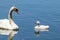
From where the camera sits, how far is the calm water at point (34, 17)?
60.4ft

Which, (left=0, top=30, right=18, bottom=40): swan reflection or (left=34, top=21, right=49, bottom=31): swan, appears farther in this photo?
(left=34, top=21, right=49, bottom=31): swan

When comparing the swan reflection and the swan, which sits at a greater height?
the swan

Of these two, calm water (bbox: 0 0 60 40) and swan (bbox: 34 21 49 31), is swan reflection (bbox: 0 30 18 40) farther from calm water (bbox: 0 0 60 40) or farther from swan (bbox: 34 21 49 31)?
swan (bbox: 34 21 49 31)

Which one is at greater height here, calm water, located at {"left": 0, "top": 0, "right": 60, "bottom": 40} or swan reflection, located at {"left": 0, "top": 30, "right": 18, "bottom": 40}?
calm water, located at {"left": 0, "top": 0, "right": 60, "bottom": 40}

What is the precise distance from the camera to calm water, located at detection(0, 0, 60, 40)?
60.4 ft

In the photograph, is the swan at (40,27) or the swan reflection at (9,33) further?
the swan at (40,27)

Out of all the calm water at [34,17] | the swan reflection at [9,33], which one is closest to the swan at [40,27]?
the calm water at [34,17]

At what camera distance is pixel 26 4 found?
3008 cm

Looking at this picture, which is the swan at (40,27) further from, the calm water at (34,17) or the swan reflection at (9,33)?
the swan reflection at (9,33)

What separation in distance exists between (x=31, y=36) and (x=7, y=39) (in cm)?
119

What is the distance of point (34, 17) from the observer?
2344 centimetres

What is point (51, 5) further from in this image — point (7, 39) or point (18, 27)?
point (7, 39)

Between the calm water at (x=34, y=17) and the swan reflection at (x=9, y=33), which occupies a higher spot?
the calm water at (x=34, y=17)

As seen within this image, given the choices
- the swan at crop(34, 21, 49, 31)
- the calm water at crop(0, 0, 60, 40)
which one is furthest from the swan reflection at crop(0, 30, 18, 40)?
the swan at crop(34, 21, 49, 31)
